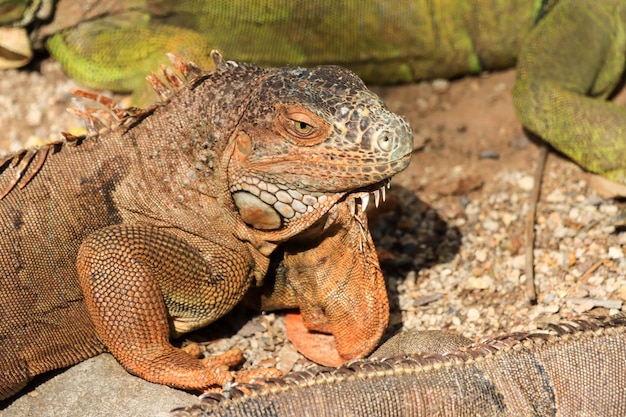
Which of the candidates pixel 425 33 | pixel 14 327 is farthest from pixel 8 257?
pixel 425 33

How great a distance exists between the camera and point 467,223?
4914mm

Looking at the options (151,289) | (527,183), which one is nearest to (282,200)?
(151,289)

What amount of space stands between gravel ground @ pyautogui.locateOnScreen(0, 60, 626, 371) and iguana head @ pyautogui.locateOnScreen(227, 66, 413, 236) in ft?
3.22

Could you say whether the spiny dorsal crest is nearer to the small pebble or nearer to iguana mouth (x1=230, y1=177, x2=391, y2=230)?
iguana mouth (x1=230, y1=177, x2=391, y2=230)

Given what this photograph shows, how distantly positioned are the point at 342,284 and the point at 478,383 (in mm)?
823

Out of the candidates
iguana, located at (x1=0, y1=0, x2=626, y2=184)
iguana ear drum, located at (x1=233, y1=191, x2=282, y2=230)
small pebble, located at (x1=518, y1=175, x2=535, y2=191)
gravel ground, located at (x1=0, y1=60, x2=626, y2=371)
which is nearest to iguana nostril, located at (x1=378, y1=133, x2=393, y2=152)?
iguana ear drum, located at (x1=233, y1=191, x2=282, y2=230)

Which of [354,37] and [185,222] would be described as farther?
[354,37]

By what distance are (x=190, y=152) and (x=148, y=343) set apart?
0.86 metres

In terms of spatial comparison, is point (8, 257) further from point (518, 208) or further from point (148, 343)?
point (518, 208)

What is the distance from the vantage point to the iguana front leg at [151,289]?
361 centimetres

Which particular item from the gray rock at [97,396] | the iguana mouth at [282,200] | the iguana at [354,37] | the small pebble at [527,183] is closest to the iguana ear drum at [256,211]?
the iguana mouth at [282,200]

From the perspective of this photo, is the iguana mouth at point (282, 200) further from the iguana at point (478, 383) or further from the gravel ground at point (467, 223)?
the gravel ground at point (467, 223)

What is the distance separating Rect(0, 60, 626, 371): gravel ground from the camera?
4305mm

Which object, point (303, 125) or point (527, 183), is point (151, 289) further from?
point (527, 183)
